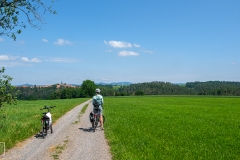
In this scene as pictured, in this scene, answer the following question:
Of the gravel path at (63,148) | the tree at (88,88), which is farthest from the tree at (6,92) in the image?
the tree at (88,88)

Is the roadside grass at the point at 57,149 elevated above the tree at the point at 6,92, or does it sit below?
below

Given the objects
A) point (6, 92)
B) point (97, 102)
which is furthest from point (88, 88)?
point (6, 92)

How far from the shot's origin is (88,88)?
12769cm

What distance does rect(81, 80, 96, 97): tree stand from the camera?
127125mm

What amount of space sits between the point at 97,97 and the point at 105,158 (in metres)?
6.25

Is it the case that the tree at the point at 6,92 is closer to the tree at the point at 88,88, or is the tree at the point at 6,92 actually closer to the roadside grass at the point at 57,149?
the roadside grass at the point at 57,149

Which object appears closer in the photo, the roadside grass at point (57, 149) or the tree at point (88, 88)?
the roadside grass at point (57, 149)

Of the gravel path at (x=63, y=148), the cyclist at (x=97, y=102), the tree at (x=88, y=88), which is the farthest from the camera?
the tree at (x=88, y=88)

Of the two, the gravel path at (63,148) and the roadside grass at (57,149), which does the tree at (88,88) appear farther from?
the roadside grass at (57,149)

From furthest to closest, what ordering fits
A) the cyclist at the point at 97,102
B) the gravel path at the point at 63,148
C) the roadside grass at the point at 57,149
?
the cyclist at the point at 97,102, the roadside grass at the point at 57,149, the gravel path at the point at 63,148

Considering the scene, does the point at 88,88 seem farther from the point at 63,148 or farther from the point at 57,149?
the point at 57,149

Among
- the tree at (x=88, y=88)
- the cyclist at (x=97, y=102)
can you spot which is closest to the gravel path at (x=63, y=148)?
the cyclist at (x=97, y=102)

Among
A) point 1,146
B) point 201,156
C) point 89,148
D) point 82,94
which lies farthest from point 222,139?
point 82,94

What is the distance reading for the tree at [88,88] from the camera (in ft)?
417
